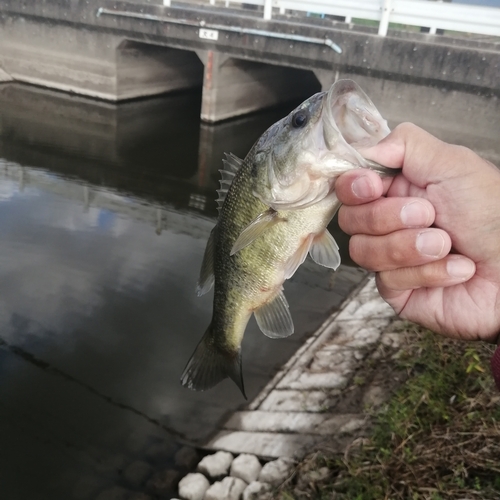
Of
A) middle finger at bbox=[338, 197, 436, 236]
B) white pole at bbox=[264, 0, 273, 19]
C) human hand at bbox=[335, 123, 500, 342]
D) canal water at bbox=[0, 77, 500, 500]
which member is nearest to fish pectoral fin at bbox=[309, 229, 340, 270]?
human hand at bbox=[335, 123, 500, 342]

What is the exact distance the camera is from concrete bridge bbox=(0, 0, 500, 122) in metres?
9.95

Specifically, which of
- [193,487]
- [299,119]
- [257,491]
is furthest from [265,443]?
[299,119]

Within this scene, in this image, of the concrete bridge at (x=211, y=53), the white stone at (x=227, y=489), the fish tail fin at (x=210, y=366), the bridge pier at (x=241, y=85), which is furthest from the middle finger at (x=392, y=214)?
the bridge pier at (x=241, y=85)

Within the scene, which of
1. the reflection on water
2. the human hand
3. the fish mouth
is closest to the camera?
the fish mouth

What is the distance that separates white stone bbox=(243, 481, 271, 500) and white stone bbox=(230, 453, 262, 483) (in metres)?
0.12

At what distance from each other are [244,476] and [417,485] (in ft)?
4.37

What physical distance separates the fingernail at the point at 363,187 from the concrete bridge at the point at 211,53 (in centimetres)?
907

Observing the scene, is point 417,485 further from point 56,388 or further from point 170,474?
point 56,388

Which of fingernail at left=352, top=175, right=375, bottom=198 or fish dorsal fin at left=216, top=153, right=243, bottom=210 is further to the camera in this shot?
fish dorsal fin at left=216, top=153, right=243, bottom=210

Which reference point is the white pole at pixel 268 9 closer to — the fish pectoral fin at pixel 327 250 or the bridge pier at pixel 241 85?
the bridge pier at pixel 241 85

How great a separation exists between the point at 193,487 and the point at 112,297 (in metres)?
3.04

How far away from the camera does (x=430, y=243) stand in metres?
1.88

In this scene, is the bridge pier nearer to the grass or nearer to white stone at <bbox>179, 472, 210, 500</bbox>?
the grass

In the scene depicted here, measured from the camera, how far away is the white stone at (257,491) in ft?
11.4
